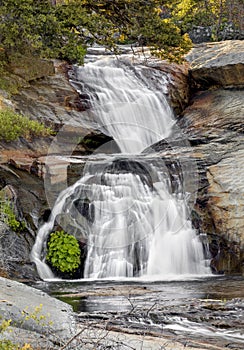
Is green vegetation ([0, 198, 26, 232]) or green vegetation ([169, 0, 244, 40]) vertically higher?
green vegetation ([169, 0, 244, 40])

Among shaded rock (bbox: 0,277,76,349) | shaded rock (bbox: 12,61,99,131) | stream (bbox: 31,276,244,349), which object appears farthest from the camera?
shaded rock (bbox: 12,61,99,131)

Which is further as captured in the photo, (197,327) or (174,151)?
(174,151)

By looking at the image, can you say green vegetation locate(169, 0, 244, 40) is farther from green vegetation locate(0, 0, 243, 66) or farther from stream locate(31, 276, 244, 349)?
stream locate(31, 276, 244, 349)

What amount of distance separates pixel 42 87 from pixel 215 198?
19.9ft

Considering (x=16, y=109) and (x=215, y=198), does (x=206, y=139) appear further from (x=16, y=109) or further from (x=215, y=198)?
(x=16, y=109)

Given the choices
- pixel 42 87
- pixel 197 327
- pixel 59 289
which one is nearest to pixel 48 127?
pixel 42 87

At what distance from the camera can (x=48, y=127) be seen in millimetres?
13711

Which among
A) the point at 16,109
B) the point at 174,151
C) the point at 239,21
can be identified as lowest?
the point at 174,151

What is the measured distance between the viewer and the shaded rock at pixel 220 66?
1756cm

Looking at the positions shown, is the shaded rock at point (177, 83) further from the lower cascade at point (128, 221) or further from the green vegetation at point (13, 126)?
the green vegetation at point (13, 126)

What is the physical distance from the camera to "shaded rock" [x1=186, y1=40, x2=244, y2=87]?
17562 millimetres

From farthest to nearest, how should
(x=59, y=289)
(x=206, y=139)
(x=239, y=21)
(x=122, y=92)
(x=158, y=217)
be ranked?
(x=239, y=21), (x=122, y=92), (x=206, y=139), (x=158, y=217), (x=59, y=289)

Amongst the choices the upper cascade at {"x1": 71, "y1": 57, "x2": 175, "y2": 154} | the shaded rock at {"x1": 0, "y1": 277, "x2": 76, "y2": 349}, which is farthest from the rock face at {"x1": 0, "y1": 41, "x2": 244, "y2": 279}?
the shaded rock at {"x1": 0, "y1": 277, "x2": 76, "y2": 349}

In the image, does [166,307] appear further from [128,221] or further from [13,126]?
[13,126]
